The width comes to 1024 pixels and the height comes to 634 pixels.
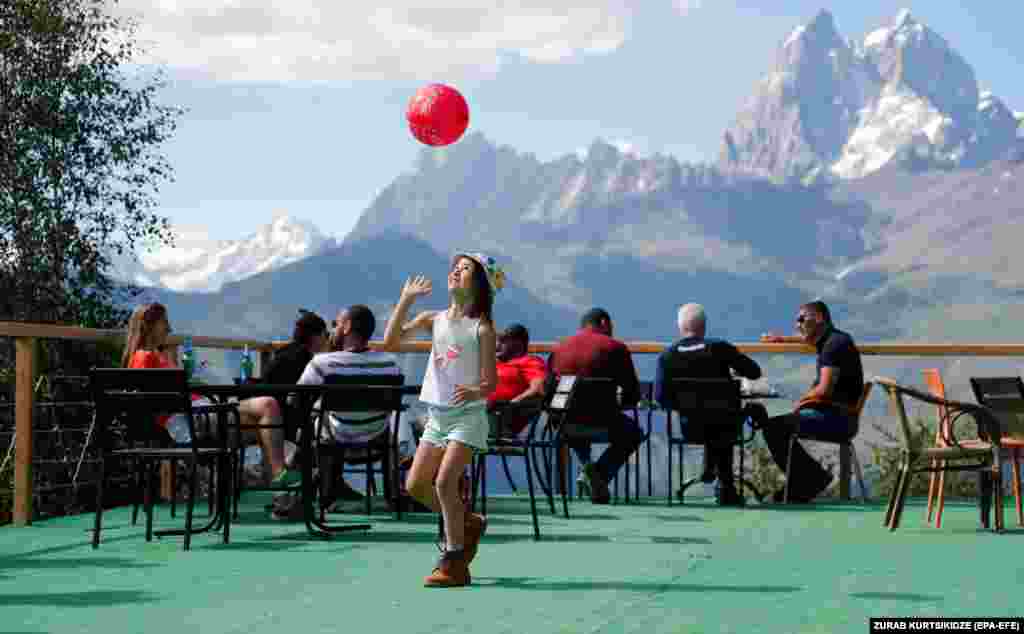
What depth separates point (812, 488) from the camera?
29.9 feet

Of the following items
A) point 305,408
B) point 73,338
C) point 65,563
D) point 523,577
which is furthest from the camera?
point 73,338

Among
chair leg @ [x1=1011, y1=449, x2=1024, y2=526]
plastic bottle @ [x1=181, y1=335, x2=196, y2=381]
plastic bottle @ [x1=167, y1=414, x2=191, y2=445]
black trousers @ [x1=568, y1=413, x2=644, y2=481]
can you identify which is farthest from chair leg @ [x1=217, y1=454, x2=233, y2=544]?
chair leg @ [x1=1011, y1=449, x2=1024, y2=526]

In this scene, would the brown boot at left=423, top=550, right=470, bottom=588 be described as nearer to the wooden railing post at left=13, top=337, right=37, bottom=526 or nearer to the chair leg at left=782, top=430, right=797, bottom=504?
the wooden railing post at left=13, top=337, right=37, bottom=526

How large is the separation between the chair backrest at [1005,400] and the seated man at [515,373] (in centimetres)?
223

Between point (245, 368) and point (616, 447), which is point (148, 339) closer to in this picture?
point (245, 368)

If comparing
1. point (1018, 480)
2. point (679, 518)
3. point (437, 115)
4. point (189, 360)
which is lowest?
point (679, 518)

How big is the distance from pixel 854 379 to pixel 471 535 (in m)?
4.39

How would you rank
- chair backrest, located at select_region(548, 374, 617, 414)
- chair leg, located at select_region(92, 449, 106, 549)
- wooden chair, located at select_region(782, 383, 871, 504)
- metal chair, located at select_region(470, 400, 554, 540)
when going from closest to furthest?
chair leg, located at select_region(92, 449, 106, 549), metal chair, located at select_region(470, 400, 554, 540), chair backrest, located at select_region(548, 374, 617, 414), wooden chair, located at select_region(782, 383, 871, 504)

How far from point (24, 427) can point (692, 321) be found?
3.78m

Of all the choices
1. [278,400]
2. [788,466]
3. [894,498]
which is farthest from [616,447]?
[278,400]

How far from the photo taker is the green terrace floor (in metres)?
4.23

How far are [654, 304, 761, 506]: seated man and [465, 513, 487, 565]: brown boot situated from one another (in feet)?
12.6

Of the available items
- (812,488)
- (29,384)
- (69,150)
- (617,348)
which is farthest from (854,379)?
(69,150)

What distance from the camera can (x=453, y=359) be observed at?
5.09 m
